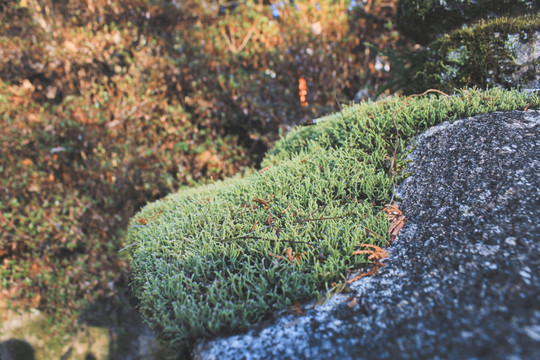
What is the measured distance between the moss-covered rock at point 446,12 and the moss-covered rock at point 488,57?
0.33 meters

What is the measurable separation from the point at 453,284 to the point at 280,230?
3.29 ft

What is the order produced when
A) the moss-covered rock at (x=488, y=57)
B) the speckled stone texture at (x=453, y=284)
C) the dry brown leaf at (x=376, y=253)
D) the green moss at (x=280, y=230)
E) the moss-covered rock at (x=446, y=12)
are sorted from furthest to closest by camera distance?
the moss-covered rock at (x=446, y=12), the moss-covered rock at (x=488, y=57), the dry brown leaf at (x=376, y=253), the green moss at (x=280, y=230), the speckled stone texture at (x=453, y=284)

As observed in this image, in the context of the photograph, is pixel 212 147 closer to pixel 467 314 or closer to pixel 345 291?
pixel 345 291

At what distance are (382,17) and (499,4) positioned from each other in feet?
9.17

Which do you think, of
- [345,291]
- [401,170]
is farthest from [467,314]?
[401,170]

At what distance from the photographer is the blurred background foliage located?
14.7 feet

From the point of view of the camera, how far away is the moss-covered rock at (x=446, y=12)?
10.7ft

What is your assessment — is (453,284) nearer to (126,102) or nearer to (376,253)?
(376,253)

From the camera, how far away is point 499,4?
328cm

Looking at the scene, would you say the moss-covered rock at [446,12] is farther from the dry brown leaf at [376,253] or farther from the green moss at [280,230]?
the dry brown leaf at [376,253]

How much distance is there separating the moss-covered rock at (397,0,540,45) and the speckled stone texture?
1.86 m

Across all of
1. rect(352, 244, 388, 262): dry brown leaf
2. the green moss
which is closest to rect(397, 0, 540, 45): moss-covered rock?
the green moss

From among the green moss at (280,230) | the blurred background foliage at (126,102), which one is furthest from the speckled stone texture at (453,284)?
the blurred background foliage at (126,102)

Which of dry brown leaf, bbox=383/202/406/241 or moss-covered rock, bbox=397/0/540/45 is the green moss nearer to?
dry brown leaf, bbox=383/202/406/241
